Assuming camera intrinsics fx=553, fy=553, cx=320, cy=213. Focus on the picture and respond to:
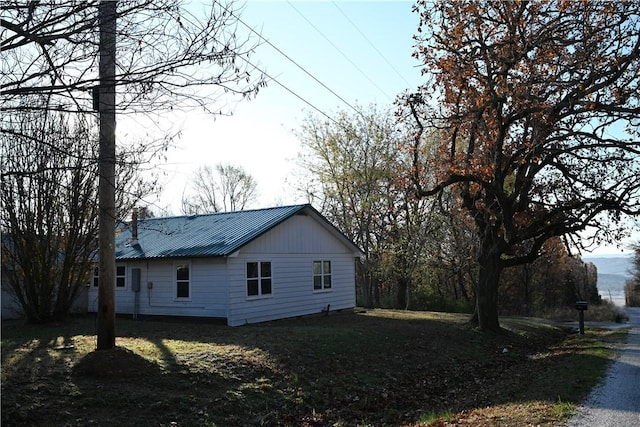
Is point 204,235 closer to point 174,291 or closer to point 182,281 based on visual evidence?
point 182,281

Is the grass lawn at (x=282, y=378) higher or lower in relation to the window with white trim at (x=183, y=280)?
lower

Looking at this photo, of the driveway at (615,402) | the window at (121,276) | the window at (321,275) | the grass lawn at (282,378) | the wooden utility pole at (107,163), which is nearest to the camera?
the wooden utility pole at (107,163)

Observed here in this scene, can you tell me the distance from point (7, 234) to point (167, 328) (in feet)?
19.3

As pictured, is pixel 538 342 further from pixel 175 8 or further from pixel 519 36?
pixel 175 8

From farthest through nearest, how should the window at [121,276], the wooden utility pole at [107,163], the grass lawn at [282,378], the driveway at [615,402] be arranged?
the window at [121,276] < the grass lawn at [282,378] < the driveway at [615,402] < the wooden utility pole at [107,163]

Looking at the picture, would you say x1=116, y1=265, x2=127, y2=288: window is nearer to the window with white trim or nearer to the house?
the house

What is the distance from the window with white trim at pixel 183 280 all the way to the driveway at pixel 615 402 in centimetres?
1335

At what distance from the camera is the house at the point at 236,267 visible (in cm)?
1870

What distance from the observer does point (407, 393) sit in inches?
446

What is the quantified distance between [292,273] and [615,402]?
46.6 feet

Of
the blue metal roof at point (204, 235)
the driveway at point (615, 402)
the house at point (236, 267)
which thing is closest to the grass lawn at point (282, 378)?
the driveway at point (615, 402)

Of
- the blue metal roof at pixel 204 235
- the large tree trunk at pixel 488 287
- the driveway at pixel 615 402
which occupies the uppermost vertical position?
the blue metal roof at pixel 204 235

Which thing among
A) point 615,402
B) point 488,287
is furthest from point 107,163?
point 488,287

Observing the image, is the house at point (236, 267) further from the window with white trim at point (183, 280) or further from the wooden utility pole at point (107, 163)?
the wooden utility pole at point (107, 163)
